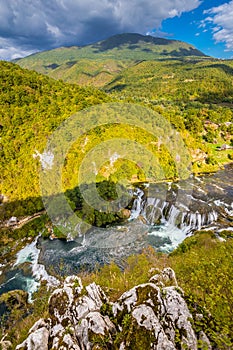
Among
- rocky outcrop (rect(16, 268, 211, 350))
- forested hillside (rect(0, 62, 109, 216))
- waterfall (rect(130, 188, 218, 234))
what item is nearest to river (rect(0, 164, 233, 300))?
waterfall (rect(130, 188, 218, 234))

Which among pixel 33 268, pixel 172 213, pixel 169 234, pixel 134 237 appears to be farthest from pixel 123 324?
pixel 172 213

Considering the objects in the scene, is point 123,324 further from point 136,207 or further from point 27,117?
point 27,117

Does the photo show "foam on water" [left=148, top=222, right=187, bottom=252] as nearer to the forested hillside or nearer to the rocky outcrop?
the rocky outcrop

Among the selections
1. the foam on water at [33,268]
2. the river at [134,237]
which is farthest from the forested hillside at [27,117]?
the river at [134,237]

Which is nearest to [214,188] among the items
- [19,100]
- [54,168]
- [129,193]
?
[129,193]

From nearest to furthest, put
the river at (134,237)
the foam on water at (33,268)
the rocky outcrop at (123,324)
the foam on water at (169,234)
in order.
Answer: the rocky outcrop at (123,324) < the foam on water at (33,268) < the river at (134,237) < the foam on water at (169,234)

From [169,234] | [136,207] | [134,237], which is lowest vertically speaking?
[134,237]

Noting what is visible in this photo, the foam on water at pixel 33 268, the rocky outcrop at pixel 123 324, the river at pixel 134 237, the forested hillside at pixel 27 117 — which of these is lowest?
the foam on water at pixel 33 268

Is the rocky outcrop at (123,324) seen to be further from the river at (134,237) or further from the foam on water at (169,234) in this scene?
the foam on water at (169,234)

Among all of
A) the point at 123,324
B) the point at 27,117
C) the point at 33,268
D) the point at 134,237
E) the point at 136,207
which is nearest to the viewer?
the point at 123,324
